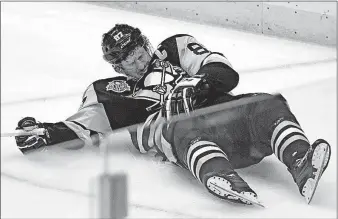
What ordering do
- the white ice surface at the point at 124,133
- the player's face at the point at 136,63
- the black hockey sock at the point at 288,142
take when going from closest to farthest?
1. the white ice surface at the point at 124,133
2. the black hockey sock at the point at 288,142
3. the player's face at the point at 136,63

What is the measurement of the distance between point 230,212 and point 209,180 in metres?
0.12

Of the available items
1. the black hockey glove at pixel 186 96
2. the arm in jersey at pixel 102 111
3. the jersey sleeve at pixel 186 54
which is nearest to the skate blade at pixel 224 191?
the black hockey glove at pixel 186 96

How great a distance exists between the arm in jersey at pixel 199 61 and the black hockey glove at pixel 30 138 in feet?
1.01

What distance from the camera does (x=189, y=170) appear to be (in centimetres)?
180

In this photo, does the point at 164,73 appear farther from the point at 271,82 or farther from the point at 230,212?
the point at 230,212

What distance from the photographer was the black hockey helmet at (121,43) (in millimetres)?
2018

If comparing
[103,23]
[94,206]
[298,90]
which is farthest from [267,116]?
[103,23]

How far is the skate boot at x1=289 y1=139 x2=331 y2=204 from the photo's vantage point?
64.6 inches

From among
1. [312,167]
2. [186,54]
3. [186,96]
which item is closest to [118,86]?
[186,54]

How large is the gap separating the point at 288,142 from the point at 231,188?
0.18 metres

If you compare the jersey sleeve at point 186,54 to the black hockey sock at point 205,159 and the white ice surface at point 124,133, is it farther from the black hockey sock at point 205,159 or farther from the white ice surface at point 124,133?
the black hockey sock at point 205,159

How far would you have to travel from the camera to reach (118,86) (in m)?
2.07

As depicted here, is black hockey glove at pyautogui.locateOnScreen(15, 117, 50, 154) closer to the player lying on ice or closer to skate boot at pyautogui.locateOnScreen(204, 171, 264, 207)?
the player lying on ice

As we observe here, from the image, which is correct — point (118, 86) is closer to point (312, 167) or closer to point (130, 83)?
point (130, 83)
